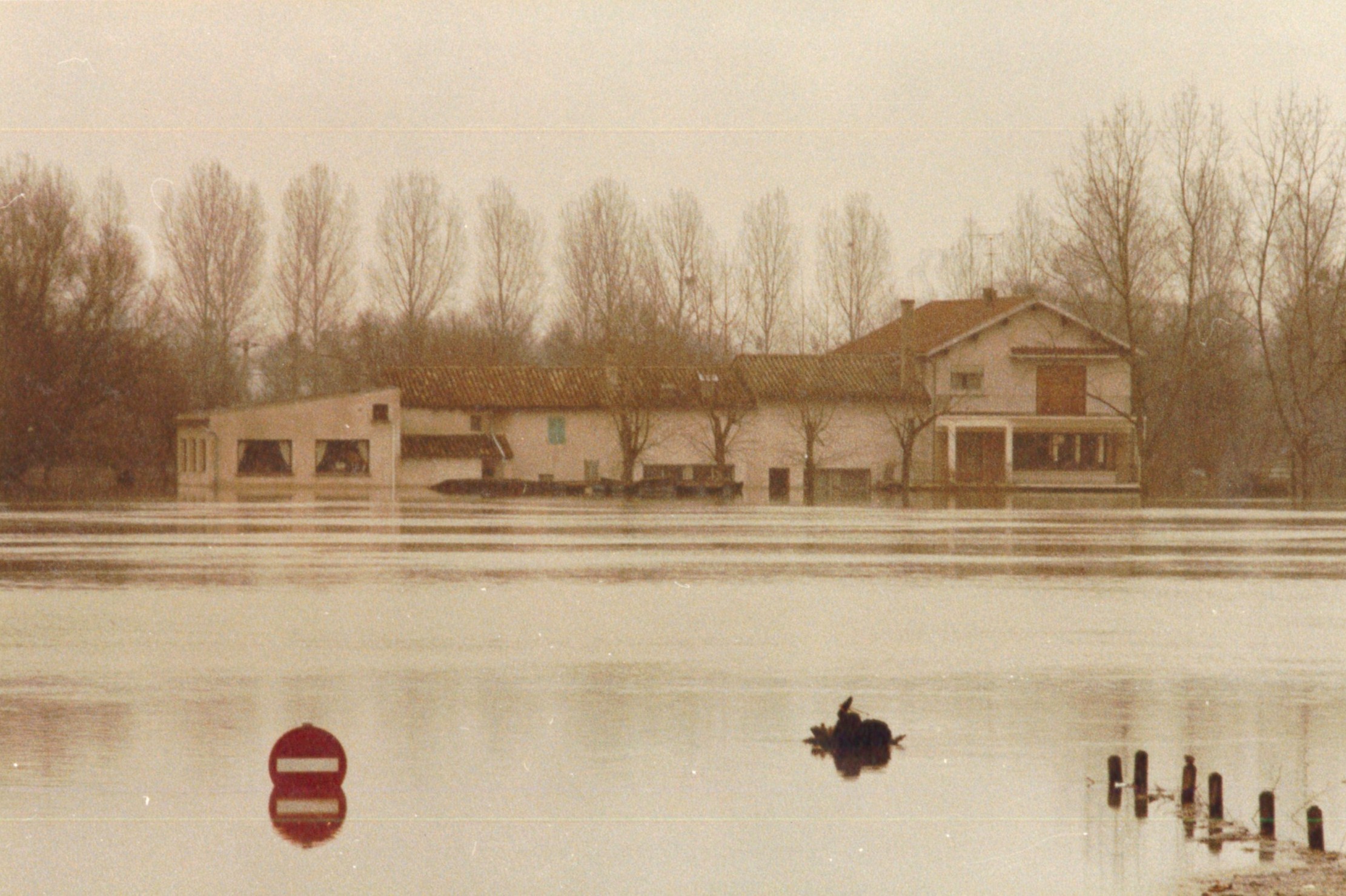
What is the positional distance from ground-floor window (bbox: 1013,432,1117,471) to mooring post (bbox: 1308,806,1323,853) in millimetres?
70008

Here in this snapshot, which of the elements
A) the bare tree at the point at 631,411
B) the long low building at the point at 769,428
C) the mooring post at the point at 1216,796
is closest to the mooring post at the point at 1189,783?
the mooring post at the point at 1216,796

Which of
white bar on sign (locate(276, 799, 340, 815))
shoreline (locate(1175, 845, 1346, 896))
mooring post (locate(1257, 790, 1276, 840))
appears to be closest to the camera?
shoreline (locate(1175, 845, 1346, 896))

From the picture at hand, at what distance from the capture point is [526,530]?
41312mm

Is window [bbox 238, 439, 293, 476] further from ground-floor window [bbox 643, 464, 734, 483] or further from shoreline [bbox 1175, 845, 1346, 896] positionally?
shoreline [bbox 1175, 845, 1346, 896]

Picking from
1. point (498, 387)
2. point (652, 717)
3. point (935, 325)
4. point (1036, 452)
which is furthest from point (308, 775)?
point (935, 325)

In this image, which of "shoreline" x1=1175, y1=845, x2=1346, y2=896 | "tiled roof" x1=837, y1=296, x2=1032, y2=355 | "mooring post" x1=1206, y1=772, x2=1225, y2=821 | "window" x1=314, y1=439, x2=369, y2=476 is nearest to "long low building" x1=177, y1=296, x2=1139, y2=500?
"window" x1=314, y1=439, x2=369, y2=476

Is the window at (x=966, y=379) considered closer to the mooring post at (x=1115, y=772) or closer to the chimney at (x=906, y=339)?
the chimney at (x=906, y=339)

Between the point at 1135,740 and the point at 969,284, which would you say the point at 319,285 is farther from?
the point at 1135,740

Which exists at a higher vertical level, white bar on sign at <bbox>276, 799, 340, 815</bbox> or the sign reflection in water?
the sign reflection in water

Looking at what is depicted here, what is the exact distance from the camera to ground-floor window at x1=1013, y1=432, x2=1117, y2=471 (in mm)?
78625

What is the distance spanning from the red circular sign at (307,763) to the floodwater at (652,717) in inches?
7.7

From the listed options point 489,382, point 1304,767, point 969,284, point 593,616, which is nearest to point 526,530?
point 593,616

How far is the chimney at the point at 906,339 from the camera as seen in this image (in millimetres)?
79500

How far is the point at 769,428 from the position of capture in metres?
79.0
